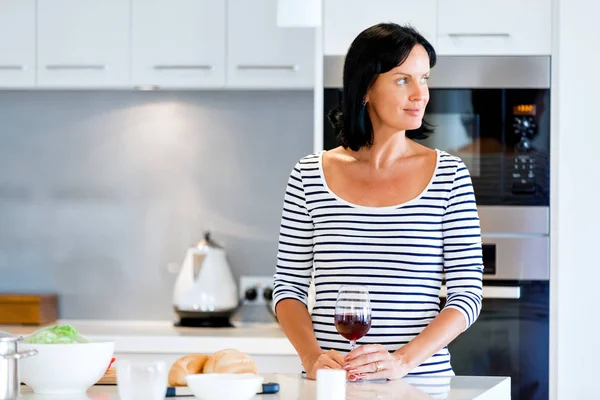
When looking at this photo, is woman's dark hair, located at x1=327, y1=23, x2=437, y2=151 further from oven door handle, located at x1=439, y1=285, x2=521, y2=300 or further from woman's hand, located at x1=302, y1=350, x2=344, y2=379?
oven door handle, located at x1=439, y1=285, x2=521, y2=300

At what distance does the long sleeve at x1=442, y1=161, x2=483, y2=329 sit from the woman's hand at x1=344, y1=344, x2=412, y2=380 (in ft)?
0.72

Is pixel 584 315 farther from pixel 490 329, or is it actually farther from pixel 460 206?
pixel 460 206

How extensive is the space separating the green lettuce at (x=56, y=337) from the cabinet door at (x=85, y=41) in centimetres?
203

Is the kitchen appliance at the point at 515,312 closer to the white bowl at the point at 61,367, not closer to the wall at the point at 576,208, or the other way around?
the wall at the point at 576,208

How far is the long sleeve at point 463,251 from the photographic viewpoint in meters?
1.93

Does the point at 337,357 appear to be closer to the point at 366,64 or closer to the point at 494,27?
the point at 366,64

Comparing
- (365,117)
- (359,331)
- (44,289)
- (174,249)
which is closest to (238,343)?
(174,249)

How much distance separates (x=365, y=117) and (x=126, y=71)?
168 centimetres

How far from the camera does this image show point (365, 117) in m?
2.09

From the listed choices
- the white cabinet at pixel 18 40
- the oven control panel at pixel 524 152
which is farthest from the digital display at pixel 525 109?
the white cabinet at pixel 18 40

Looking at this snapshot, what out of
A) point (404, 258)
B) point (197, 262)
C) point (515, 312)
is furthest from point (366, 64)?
point (197, 262)

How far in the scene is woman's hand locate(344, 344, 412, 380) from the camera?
5.67 ft

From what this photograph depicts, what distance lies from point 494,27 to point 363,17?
0.42 metres

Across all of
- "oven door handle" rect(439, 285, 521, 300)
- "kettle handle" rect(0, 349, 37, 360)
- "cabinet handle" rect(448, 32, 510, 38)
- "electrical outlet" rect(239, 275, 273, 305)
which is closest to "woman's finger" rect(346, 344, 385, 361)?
"kettle handle" rect(0, 349, 37, 360)
